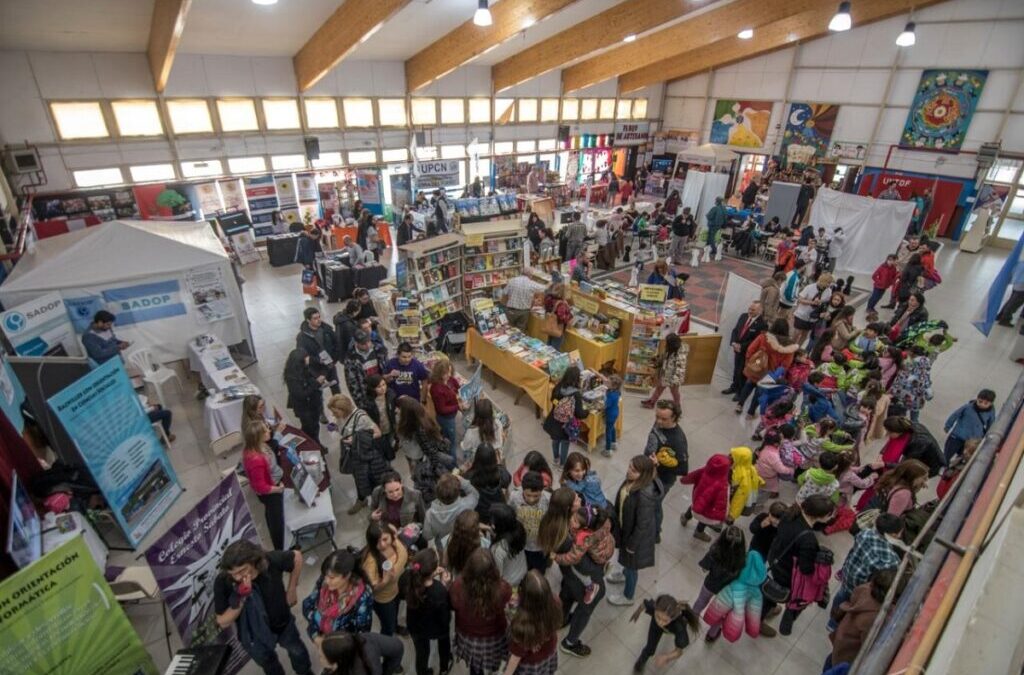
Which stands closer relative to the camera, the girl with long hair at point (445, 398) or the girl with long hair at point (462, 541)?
the girl with long hair at point (462, 541)

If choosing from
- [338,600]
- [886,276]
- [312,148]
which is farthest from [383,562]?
[312,148]

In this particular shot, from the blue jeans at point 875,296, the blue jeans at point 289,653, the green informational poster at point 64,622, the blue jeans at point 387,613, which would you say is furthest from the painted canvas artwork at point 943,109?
the green informational poster at point 64,622

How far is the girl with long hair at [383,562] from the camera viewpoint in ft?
10.4

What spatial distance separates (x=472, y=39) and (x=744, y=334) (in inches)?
408

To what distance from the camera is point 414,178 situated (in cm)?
1505

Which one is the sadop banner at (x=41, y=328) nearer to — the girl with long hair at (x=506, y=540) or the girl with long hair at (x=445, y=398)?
the girl with long hair at (x=445, y=398)

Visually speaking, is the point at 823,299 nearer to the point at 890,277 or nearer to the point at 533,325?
the point at 890,277

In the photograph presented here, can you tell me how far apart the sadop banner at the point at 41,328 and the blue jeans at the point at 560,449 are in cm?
614

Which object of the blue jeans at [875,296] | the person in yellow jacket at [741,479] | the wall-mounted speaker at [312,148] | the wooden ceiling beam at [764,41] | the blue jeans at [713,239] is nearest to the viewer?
the person in yellow jacket at [741,479]

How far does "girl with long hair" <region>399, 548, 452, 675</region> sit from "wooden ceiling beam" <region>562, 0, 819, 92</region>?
15559 mm

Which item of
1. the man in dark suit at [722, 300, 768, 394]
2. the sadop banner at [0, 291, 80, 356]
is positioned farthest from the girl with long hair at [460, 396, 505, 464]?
the sadop banner at [0, 291, 80, 356]

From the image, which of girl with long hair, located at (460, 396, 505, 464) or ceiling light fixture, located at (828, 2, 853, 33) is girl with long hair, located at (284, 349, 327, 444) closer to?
girl with long hair, located at (460, 396, 505, 464)

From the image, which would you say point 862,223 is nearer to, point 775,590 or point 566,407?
point 566,407

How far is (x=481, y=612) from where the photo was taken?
2.94 metres
